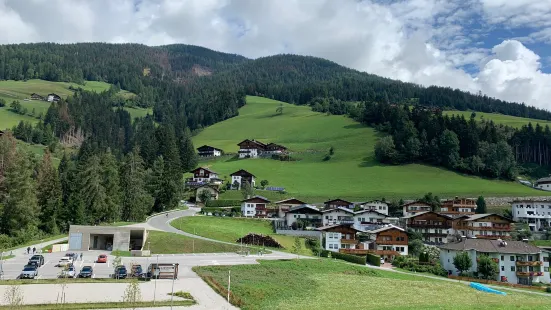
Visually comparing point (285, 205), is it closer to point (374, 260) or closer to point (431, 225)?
point (431, 225)

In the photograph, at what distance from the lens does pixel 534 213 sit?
88000 millimetres

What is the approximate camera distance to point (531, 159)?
445 ft

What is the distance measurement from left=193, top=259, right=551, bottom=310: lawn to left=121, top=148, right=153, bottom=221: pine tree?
116 ft

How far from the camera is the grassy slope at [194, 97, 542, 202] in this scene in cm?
10331

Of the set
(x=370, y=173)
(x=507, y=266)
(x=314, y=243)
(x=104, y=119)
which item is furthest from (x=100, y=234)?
(x=104, y=119)

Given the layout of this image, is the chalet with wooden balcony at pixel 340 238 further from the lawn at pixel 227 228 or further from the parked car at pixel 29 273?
the parked car at pixel 29 273

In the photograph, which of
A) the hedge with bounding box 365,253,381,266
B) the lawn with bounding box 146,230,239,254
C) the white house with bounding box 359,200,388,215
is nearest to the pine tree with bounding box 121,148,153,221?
the lawn with bounding box 146,230,239,254

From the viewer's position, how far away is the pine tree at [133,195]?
2943 inches

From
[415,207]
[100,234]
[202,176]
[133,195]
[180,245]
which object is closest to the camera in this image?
[100,234]

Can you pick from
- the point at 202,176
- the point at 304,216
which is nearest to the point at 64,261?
the point at 304,216

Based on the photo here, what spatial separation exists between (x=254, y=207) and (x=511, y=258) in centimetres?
4452

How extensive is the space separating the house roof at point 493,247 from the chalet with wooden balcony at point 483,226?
17054 millimetres

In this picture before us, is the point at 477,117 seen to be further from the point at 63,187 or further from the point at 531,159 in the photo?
the point at 63,187

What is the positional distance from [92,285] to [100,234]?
21.9 metres
